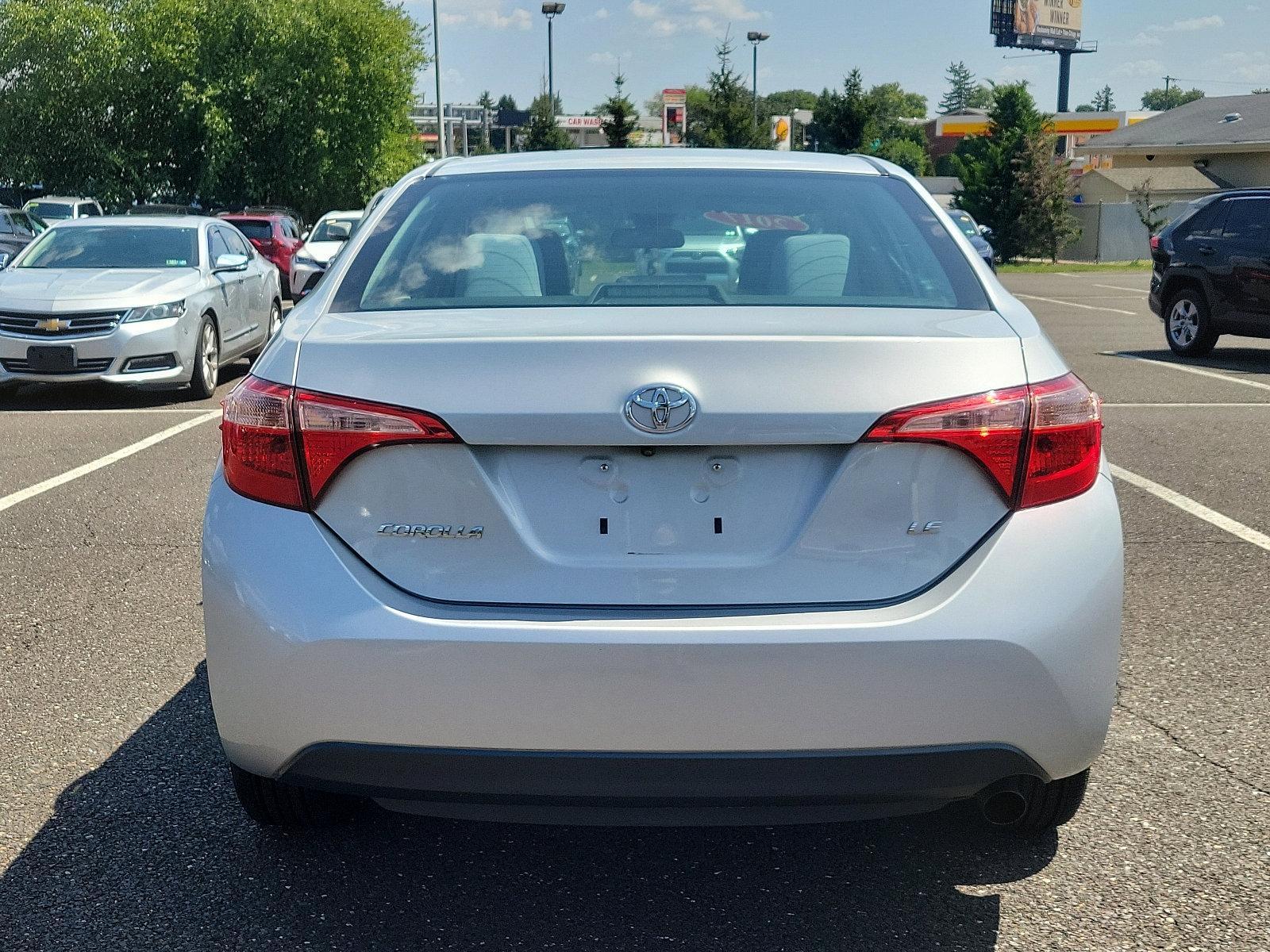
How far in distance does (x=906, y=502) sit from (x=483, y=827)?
1446 millimetres

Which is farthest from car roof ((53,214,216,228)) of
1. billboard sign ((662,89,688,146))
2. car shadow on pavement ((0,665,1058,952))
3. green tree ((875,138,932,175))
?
green tree ((875,138,932,175))

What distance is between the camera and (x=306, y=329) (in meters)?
2.98

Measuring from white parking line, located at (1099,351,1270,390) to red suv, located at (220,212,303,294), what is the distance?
13041 mm

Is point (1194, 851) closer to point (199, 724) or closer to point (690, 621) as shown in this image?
point (690, 621)

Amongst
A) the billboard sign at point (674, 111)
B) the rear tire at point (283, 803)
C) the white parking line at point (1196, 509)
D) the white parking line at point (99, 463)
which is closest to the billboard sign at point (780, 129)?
the billboard sign at point (674, 111)

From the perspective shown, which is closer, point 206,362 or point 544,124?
point 206,362

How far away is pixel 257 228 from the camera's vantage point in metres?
24.1

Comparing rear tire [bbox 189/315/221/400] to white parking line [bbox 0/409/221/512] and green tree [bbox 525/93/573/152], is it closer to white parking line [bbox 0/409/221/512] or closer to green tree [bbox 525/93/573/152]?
white parking line [bbox 0/409/221/512]

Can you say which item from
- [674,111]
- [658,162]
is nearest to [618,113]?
[674,111]

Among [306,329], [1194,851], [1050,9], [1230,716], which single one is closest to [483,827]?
[306,329]

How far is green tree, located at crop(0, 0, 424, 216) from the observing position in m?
42.2

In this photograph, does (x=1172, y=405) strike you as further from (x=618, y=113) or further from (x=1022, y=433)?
(x=618, y=113)

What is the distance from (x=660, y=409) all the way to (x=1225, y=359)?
47.0ft

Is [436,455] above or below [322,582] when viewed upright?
above
